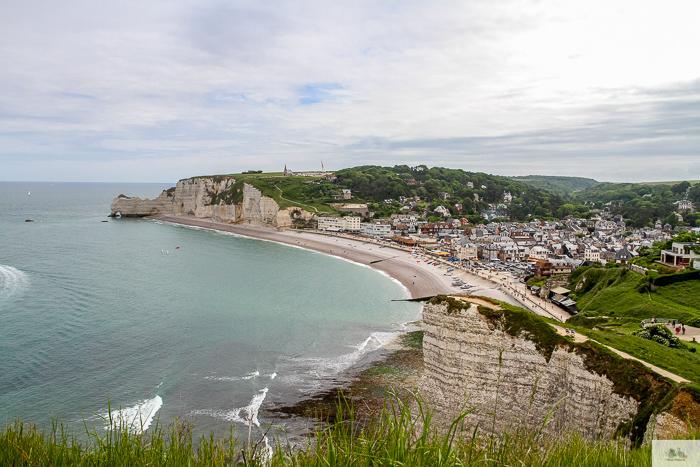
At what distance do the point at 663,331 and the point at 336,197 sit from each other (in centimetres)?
9159

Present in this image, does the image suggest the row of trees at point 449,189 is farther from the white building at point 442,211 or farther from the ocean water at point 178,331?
the ocean water at point 178,331

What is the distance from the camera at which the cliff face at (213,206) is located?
9025cm

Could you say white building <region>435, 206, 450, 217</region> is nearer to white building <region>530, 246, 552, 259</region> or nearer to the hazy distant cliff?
white building <region>530, 246, 552, 259</region>

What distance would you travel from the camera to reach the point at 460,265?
180ft

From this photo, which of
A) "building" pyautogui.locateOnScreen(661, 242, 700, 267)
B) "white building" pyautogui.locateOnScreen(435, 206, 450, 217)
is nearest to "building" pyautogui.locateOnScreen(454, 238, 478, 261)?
"building" pyautogui.locateOnScreen(661, 242, 700, 267)

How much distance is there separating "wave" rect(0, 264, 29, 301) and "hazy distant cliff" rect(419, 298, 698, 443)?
37251mm

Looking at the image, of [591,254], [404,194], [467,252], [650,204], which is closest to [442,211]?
[404,194]

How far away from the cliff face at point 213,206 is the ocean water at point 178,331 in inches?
1227

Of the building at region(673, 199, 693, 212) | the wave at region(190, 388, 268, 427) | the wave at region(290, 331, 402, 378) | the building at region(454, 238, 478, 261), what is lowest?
the wave at region(190, 388, 268, 427)


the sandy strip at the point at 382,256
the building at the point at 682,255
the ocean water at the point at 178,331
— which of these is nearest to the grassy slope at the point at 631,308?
the building at the point at 682,255

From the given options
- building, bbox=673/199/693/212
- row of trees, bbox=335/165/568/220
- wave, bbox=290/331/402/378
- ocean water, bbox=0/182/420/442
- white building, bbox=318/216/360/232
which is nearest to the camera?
ocean water, bbox=0/182/420/442

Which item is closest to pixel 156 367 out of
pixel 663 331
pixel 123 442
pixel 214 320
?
pixel 214 320

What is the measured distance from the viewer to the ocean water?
762 inches

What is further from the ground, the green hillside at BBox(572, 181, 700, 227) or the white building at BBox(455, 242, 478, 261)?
the green hillside at BBox(572, 181, 700, 227)
